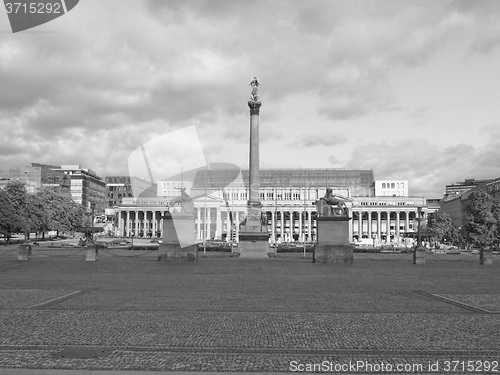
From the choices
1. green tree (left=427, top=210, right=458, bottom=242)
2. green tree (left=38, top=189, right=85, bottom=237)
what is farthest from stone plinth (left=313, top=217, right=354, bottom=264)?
green tree (left=427, top=210, right=458, bottom=242)

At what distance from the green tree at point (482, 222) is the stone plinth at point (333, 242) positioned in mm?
61405

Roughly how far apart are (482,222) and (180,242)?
74583 millimetres

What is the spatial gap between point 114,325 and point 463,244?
11803cm

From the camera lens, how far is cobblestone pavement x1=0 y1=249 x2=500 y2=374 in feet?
38.7

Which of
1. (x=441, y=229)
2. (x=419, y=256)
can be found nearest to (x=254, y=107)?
(x=419, y=256)

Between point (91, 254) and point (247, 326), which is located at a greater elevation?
point (91, 254)

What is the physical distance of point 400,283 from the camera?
29266mm

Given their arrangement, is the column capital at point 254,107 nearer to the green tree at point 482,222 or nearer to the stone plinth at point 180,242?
the stone plinth at point 180,242

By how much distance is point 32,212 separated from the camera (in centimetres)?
11500

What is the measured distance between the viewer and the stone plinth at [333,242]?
47562 mm

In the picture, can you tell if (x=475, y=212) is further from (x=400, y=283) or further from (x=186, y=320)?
(x=186, y=320)

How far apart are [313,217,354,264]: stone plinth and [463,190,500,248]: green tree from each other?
201 feet

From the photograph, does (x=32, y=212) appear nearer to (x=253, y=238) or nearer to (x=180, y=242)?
(x=253, y=238)

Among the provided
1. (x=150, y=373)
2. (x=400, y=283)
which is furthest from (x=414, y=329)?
(x=400, y=283)
